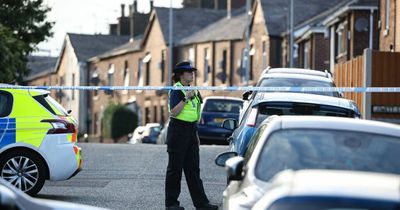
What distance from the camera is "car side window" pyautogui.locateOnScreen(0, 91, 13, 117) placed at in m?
13.7

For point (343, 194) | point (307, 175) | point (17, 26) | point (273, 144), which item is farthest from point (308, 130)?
point (17, 26)

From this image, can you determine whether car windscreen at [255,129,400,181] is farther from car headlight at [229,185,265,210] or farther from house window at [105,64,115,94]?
house window at [105,64,115,94]

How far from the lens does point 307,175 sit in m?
5.51

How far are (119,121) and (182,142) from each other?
58447mm

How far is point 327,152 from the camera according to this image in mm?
7188

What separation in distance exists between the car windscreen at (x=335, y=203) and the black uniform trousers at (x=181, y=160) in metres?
6.89

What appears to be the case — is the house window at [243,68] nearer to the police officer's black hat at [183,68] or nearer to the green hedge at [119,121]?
the green hedge at [119,121]

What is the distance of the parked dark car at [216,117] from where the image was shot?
30.5 metres

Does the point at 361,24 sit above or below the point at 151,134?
above

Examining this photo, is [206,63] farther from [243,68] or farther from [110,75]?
[110,75]

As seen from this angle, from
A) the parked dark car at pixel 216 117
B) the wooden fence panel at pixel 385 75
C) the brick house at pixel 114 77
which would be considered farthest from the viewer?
the brick house at pixel 114 77

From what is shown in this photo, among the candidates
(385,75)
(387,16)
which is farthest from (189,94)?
(387,16)

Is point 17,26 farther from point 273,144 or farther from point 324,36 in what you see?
point 273,144

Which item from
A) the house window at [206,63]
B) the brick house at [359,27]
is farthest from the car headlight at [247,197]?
the house window at [206,63]
